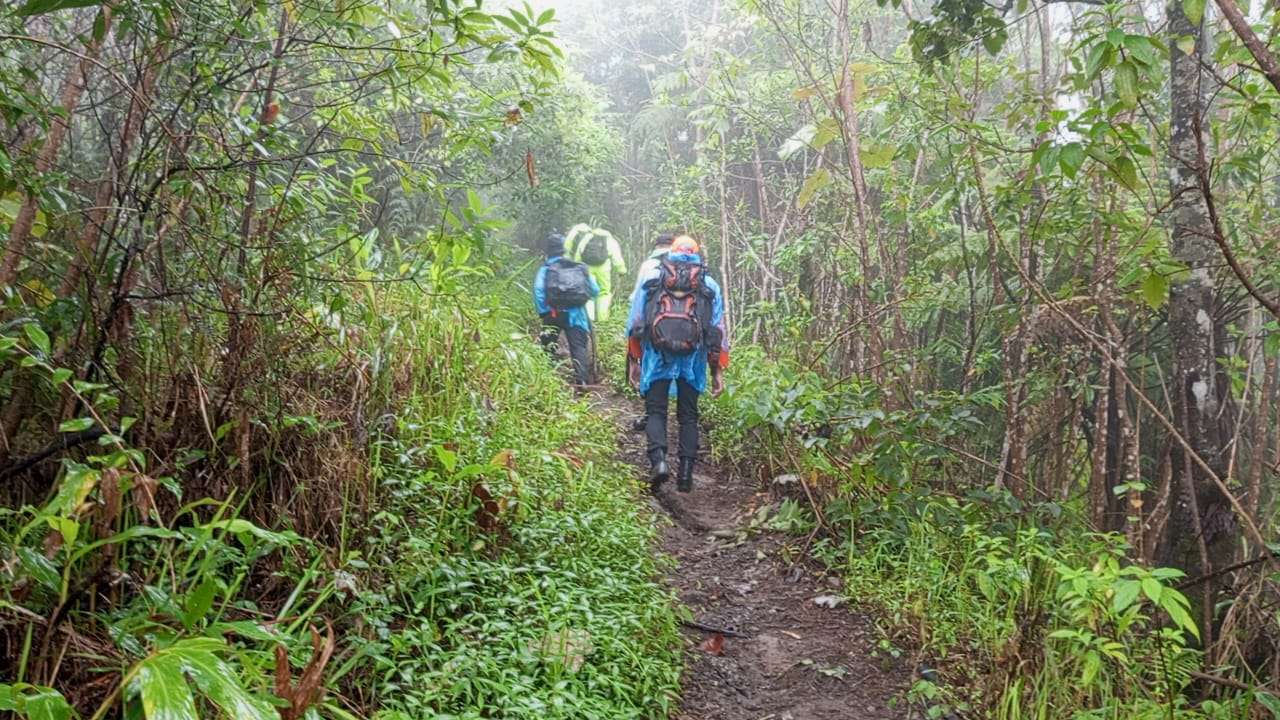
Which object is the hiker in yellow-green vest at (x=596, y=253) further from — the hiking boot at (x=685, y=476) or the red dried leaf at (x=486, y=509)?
the red dried leaf at (x=486, y=509)

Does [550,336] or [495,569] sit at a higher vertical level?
[550,336]

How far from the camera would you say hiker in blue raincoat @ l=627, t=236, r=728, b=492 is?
20.3ft

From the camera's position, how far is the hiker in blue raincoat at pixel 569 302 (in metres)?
8.59

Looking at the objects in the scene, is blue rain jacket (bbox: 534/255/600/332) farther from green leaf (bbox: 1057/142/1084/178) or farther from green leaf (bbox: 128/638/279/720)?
green leaf (bbox: 128/638/279/720)

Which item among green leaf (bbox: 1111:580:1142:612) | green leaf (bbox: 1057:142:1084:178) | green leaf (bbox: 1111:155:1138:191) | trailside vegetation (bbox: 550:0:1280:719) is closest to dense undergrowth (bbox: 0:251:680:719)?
trailside vegetation (bbox: 550:0:1280:719)

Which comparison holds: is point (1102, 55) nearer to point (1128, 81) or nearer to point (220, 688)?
point (1128, 81)

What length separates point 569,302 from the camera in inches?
339

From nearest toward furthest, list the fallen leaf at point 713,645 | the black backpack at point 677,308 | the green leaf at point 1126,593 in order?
the green leaf at point 1126,593 → the fallen leaf at point 713,645 → the black backpack at point 677,308

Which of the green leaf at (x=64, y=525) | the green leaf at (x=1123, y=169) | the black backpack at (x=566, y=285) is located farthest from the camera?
the black backpack at (x=566, y=285)

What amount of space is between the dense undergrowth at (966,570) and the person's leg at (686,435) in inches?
14.5

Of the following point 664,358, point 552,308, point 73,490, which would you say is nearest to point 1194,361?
point 664,358

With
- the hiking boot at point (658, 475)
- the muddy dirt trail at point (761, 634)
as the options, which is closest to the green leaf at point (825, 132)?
the muddy dirt trail at point (761, 634)

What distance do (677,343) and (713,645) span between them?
8.26 ft

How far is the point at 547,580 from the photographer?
3.77 m
